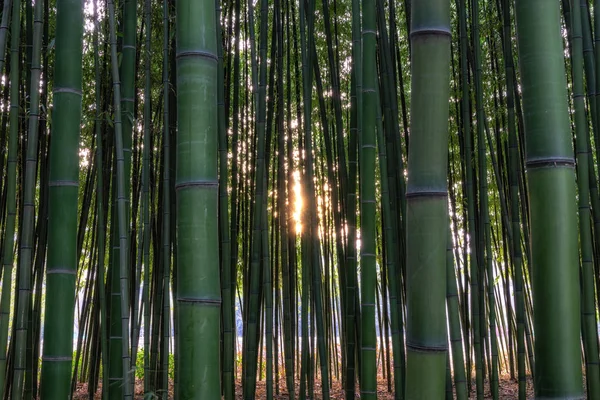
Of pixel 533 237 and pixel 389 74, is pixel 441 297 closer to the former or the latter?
pixel 533 237

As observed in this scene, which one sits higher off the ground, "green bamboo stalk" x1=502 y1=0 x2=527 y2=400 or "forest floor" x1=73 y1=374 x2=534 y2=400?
"green bamboo stalk" x1=502 y1=0 x2=527 y2=400

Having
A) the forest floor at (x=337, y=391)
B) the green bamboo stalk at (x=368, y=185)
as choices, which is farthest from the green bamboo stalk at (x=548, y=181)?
the forest floor at (x=337, y=391)

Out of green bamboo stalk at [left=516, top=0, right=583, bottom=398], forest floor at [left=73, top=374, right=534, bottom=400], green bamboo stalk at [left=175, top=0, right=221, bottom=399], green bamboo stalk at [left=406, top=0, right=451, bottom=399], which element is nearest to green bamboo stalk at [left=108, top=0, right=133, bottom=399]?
green bamboo stalk at [left=175, top=0, right=221, bottom=399]

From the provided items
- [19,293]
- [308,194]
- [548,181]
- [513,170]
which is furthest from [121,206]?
[513,170]

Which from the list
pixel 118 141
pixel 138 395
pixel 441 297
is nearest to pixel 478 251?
pixel 118 141

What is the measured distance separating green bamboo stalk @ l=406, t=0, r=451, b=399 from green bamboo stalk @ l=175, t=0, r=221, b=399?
365mm

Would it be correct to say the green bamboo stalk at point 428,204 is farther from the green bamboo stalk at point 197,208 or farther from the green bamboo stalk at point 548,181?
the green bamboo stalk at point 197,208

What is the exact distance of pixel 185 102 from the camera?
1.04 meters

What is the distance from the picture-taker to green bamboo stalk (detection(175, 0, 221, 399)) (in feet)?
3.31

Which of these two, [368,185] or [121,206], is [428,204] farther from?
[121,206]

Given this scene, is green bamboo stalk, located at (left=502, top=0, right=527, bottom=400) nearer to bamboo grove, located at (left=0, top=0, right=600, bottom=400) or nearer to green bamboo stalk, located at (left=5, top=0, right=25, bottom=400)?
bamboo grove, located at (left=0, top=0, right=600, bottom=400)

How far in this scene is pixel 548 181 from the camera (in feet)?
2.84

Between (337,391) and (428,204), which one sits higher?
(428,204)

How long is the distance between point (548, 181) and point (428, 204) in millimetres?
189
